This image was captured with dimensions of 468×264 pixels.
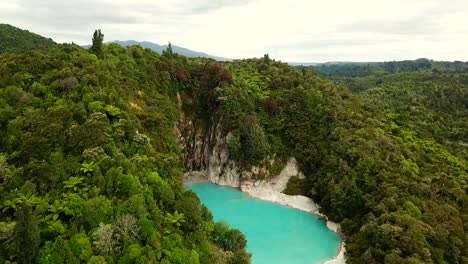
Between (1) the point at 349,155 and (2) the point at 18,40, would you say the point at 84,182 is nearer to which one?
(1) the point at 349,155

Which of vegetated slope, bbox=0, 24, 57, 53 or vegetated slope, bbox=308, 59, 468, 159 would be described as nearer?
vegetated slope, bbox=308, 59, 468, 159

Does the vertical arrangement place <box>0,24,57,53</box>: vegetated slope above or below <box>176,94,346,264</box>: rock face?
above

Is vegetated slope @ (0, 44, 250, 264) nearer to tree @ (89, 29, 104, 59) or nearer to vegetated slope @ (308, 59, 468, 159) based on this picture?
tree @ (89, 29, 104, 59)

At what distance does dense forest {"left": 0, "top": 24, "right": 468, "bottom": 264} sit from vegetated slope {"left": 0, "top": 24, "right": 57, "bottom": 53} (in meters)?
→ 35.0

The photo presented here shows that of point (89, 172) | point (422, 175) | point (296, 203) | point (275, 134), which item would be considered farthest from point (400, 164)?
point (89, 172)

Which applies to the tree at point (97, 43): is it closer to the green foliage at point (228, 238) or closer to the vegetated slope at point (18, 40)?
the green foliage at point (228, 238)

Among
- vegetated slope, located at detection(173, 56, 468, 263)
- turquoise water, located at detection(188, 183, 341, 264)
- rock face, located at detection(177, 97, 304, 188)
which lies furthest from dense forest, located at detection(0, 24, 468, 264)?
turquoise water, located at detection(188, 183, 341, 264)

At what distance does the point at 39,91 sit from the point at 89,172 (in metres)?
13.0

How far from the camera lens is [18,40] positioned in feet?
281

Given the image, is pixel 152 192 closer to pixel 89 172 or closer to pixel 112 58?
pixel 89 172

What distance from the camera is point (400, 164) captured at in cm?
4556

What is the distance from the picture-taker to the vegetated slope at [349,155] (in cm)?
3575

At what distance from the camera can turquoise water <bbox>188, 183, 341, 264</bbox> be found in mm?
38094

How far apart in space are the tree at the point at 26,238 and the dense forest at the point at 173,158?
57mm
